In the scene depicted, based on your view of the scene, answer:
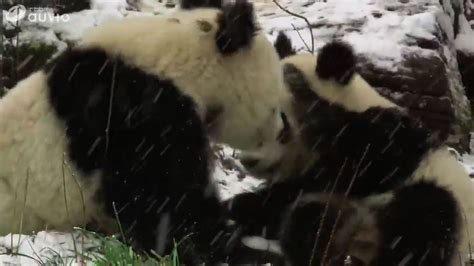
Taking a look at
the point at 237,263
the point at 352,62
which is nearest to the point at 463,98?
the point at 352,62

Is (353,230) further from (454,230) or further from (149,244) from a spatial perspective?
(149,244)

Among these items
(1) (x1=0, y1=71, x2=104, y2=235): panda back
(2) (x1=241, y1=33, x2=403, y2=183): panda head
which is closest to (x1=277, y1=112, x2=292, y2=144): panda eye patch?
(2) (x1=241, y1=33, x2=403, y2=183): panda head

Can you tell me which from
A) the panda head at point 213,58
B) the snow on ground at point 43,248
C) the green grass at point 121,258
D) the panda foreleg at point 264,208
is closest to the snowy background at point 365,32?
the panda foreleg at point 264,208

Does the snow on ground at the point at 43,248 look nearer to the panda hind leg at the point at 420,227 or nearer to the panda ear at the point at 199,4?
the panda ear at the point at 199,4

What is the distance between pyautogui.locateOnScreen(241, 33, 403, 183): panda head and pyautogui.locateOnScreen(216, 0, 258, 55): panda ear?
0.83 meters

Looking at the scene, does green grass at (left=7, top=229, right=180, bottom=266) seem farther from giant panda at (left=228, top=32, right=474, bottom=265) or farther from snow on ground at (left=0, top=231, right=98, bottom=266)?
giant panda at (left=228, top=32, right=474, bottom=265)

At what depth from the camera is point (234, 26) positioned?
3705 millimetres

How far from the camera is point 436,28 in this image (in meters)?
7.44

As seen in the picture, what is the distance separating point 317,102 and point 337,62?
0.28 meters

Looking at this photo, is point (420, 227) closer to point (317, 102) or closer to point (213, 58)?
point (317, 102)

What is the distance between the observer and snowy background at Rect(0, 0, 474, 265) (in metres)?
6.86

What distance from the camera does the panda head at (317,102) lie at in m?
→ 4.46

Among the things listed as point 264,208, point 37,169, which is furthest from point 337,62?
point 37,169

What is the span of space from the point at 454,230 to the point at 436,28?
3.75 meters
